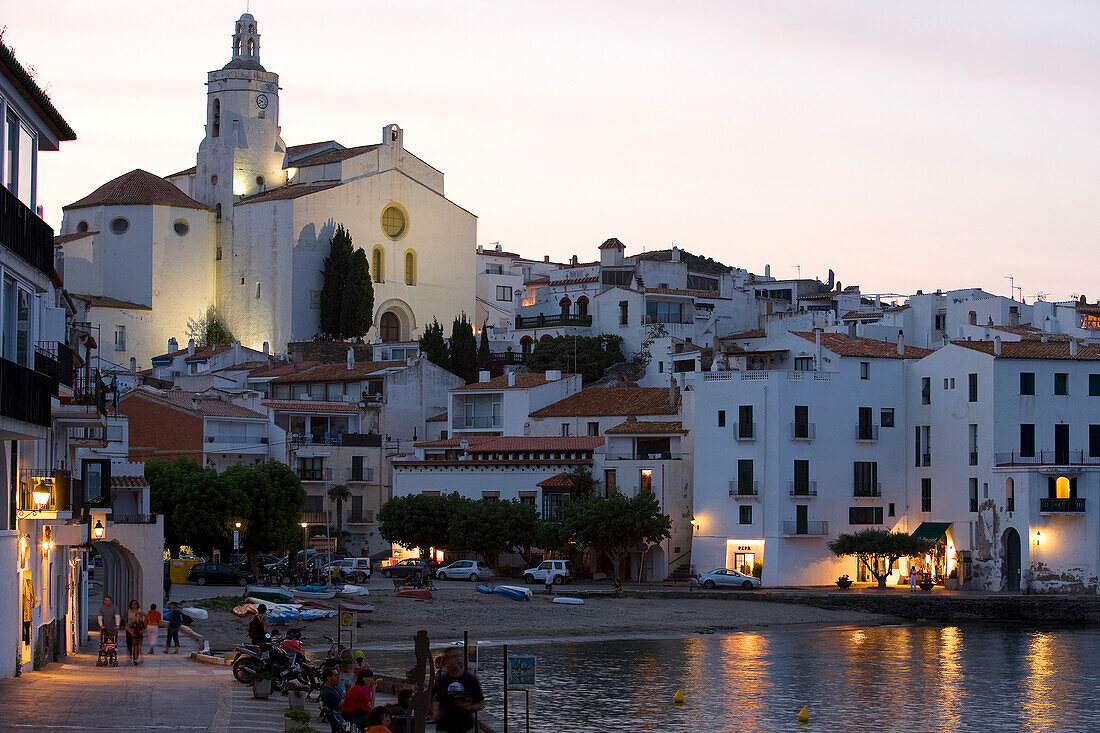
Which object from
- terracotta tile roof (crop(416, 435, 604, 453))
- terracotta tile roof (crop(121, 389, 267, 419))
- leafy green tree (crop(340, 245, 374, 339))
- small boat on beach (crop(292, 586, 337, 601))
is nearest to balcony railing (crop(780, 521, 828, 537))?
terracotta tile roof (crop(416, 435, 604, 453))

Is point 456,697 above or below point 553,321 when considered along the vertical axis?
below

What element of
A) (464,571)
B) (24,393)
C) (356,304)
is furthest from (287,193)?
(24,393)

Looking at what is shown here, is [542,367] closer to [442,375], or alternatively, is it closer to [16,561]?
[442,375]

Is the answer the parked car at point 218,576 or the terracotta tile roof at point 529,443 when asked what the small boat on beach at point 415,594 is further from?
the terracotta tile roof at point 529,443

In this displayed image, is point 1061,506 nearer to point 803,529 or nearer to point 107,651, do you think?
point 803,529

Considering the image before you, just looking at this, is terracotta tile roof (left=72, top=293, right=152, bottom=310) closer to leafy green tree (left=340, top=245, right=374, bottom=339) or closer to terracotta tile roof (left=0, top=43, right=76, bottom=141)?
leafy green tree (left=340, top=245, right=374, bottom=339)

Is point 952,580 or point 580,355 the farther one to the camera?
point 580,355

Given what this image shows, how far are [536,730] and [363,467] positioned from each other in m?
46.0

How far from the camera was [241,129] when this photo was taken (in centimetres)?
11100

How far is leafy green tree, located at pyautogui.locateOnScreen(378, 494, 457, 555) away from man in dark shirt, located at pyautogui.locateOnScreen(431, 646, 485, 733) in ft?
157

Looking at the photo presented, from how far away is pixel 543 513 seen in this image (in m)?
65.6

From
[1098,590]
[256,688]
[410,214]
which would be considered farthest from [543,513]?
[410,214]

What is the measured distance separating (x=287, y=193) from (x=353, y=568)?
48408mm

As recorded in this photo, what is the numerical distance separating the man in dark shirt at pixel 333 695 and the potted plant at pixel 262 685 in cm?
275
